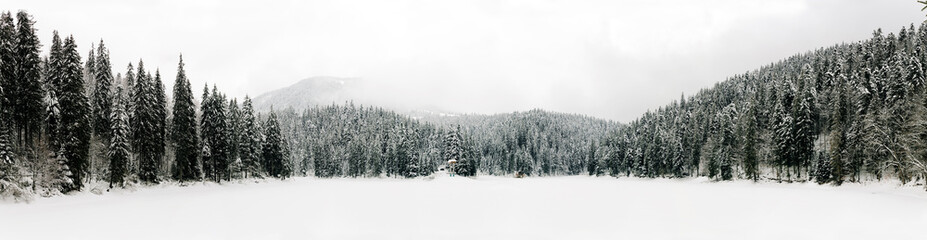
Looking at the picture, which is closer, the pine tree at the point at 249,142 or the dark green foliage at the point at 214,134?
the dark green foliage at the point at 214,134

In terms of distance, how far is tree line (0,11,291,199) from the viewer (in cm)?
3250

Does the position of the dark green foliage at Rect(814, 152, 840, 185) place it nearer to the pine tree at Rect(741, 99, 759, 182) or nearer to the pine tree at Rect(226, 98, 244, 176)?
the pine tree at Rect(741, 99, 759, 182)

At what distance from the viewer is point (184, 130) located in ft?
174

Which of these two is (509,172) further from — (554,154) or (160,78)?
(160,78)

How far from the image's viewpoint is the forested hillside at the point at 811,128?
4909 centimetres

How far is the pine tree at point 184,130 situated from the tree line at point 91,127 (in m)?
→ 0.11

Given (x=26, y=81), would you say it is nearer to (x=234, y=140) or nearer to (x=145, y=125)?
(x=145, y=125)

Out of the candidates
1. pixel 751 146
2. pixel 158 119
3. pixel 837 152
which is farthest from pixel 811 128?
pixel 158 119

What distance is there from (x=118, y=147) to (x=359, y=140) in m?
82.1

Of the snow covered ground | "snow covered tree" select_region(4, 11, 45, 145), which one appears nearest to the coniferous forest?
"snow covered tree" select_region(4, 11, 45, 145)

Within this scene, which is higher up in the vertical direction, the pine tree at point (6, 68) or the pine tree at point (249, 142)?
the pine tree at point (6, 68)

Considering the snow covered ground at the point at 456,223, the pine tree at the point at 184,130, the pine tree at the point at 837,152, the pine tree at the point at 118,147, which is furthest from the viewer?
the pine tree at the point at 837,152

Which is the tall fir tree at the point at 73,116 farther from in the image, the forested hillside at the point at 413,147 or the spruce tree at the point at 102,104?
the forested hillside at the point at 413,147


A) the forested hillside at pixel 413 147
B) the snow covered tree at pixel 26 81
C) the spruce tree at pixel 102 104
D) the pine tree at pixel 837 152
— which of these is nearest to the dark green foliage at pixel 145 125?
the spruce tree at pixel 102 104
